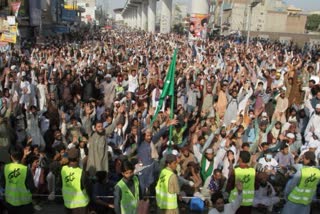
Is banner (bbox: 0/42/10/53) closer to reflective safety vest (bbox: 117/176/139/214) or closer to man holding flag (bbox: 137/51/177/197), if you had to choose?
man holding flag (bbox: 137/51/177/197)

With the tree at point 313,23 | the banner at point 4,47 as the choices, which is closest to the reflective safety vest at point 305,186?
the banner at point 4,47

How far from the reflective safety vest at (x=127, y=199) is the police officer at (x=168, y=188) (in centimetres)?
36

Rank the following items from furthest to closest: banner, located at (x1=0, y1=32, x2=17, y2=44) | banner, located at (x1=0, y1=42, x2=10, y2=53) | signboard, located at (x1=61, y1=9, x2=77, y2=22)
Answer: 1. signboard, located at (x1=61, y1=9, x2=77, y2=22)
2. banner, located at (x1=0, y1=42, x2=10, y2=53)
3. banner, located at (x1=0, y1=32, x2=17, y2=44)

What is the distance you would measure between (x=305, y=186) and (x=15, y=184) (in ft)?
11.6

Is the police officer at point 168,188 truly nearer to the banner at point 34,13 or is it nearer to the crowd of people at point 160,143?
the crowd of people at point 160,143

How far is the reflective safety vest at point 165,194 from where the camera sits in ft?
15.3

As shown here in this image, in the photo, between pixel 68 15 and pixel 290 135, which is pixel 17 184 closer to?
pixel 290 135

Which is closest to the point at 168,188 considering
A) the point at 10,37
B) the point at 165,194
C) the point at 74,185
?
the point at 165,194

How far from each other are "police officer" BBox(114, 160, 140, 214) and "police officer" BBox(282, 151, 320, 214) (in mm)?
2035

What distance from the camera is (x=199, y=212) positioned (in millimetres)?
6152

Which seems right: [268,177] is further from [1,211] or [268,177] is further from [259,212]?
[1,211]

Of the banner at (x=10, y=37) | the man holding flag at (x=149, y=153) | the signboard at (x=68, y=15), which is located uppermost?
the signboard at (x=68, y=15)

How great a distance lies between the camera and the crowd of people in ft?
15.8

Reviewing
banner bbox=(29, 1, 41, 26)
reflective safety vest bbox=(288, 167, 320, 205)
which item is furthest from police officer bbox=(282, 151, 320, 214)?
banner bbox=(29, 1, 41, 26)
